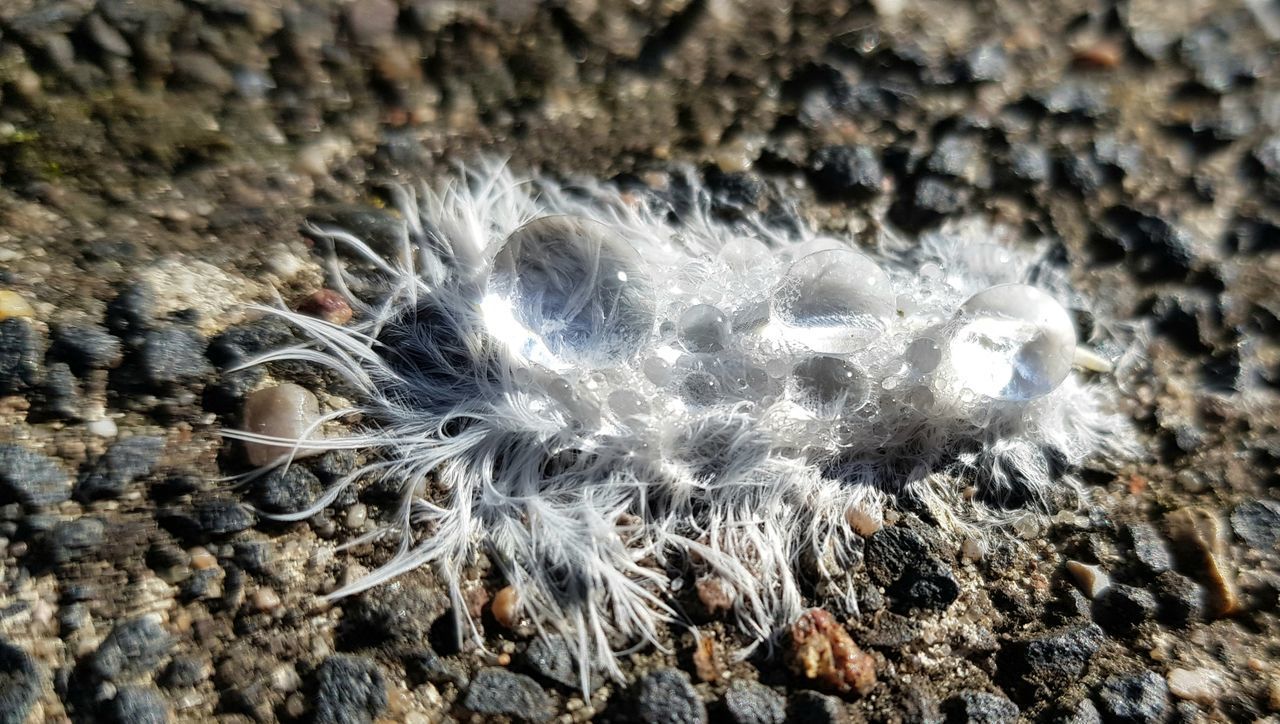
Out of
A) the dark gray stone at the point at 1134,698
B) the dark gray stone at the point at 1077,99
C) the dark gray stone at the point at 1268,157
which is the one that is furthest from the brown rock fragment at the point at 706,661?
the dark gray stone at the point at 1268,157

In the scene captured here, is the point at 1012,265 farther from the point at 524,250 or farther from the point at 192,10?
the point at 192,10

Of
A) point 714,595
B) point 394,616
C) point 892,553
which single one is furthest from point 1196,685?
point 394,616

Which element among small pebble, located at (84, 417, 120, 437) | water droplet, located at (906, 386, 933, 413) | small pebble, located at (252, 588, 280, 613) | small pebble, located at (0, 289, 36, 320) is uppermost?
small pebble, located at (0, 289, 36, 320)

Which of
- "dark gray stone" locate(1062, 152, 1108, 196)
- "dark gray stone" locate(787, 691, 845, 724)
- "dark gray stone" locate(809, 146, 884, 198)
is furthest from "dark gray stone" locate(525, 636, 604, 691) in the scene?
"dark gray stone" locate(1062, 152, 1108, 196)

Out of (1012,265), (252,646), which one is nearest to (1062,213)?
(1012,265)

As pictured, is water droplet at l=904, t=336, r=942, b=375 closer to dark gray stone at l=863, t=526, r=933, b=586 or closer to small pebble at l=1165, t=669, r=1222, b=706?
dark gray stone at l=863, t=526, r=933, b=586
